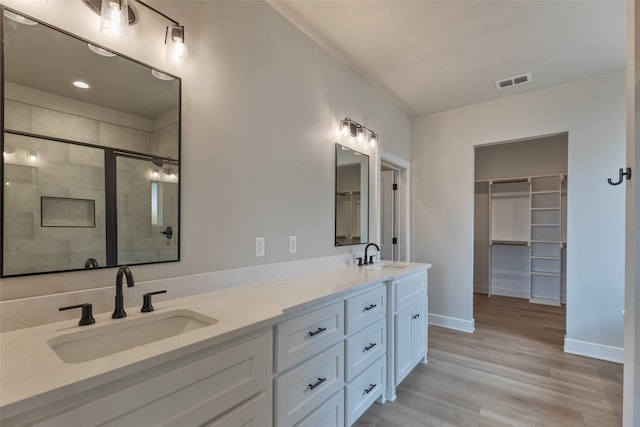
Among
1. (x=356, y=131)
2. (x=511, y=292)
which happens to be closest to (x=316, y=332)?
(x=356, y=131)

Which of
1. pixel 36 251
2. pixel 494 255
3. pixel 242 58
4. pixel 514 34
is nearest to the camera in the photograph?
pixel 36 251

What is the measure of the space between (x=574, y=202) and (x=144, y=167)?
380cm

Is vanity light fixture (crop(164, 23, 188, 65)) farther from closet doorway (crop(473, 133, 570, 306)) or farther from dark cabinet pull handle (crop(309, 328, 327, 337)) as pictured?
closet doorway (crop(473, 133, 570, 306))

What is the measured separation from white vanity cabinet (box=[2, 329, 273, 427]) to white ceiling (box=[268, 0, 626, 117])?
213 centimetres

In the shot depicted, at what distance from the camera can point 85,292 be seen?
46.5 inches

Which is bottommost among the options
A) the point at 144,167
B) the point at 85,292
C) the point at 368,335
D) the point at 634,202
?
the point at 368,335

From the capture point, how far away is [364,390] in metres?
1.88

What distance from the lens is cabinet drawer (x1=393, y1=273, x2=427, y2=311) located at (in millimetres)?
2263

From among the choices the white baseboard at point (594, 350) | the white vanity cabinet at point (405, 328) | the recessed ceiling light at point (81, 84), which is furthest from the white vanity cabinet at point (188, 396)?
the white baseboard at point (594, 350)

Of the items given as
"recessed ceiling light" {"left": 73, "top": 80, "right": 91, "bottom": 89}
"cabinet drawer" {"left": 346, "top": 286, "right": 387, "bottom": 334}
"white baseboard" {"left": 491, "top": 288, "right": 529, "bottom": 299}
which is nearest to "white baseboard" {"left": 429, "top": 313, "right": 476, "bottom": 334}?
"white baseboard" {"left": 491, "top": 288, "right": 529, "bottom": 299}

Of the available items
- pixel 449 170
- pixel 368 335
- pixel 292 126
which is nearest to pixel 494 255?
pixel 449 170

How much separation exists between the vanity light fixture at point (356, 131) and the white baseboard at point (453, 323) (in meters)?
2.39

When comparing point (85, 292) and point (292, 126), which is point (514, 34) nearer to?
point (292, 126)

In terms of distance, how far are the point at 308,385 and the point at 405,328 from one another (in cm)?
120
